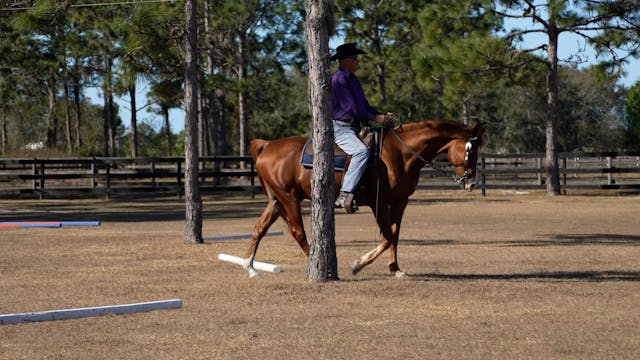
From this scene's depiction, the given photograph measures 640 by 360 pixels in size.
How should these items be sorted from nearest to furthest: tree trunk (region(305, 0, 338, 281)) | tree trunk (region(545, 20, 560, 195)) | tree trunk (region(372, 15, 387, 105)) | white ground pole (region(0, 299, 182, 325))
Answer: white ground pole (region(0, 299, 182, 325)), tree trunk (region(305, 0, 338, 281)), tree trunk (region(545, 20, 560, 195)), tree trunk (region(372, 15, 387, 105))

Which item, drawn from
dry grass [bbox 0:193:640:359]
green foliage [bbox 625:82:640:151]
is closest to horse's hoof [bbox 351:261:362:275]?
dry grass [bbox 0:193:640:359]

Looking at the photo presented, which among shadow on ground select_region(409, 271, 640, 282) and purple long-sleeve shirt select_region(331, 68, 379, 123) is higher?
purple long-sleeve shirt select_region(331, 68, 379, 123)

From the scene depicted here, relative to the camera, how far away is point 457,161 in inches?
480

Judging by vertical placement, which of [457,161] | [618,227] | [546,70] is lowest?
[618,227]

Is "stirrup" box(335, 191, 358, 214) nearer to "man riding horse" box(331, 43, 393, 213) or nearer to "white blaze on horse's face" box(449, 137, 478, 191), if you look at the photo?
"man riding horse" box(331, 43, 393, 213)

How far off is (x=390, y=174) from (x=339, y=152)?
0.66 meters

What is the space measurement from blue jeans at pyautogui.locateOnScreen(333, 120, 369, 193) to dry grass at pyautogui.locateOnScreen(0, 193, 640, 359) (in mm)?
1165

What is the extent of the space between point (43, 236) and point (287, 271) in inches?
312

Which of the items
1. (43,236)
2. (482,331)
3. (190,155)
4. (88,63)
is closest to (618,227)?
(190,155)

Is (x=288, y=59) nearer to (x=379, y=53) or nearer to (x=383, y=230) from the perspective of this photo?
(x=379, y=53)

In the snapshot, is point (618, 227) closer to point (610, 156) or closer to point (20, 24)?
point (20, 24)

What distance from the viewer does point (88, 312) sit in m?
9.08

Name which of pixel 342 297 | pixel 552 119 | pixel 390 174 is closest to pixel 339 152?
pixel 390 174

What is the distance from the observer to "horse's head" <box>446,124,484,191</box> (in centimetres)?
1215
